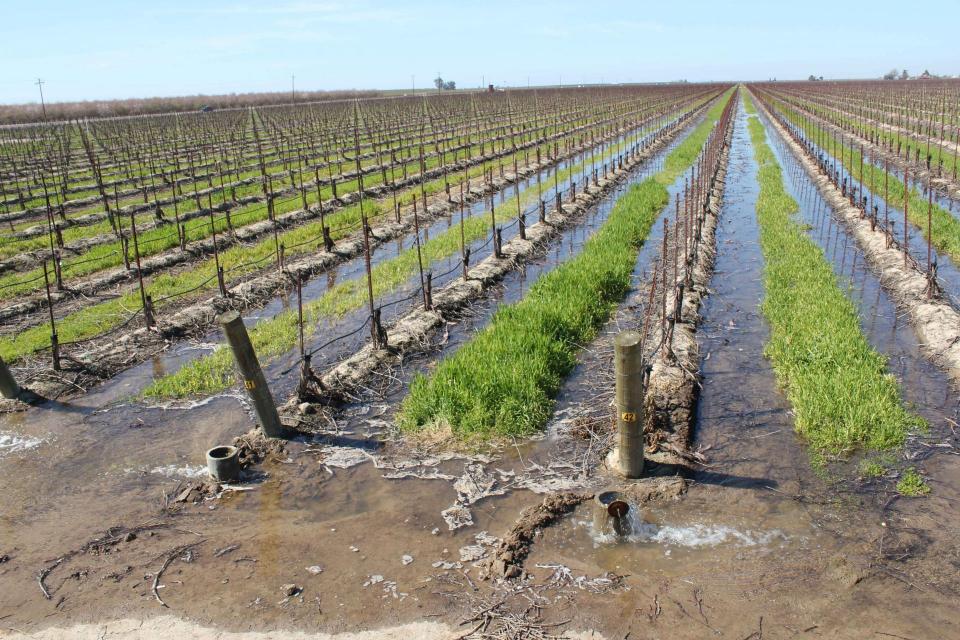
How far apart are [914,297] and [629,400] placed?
7.55 meters

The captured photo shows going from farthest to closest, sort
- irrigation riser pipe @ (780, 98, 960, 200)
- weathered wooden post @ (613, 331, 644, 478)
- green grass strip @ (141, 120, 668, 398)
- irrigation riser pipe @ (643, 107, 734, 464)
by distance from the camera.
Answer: irrigation riser pipe @ (780, 98, 960, 200) < green grass strip @ (141, 120, 668, 398) < irrigation riser pipe @ (643, 107, 734, 464) < weathered wooden post @ (613, 331, 644, 478)

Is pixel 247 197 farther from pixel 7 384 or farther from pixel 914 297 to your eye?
pixel 914 297

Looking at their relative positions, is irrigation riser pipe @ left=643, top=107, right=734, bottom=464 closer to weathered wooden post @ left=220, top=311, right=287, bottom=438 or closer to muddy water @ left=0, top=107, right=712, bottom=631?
muddy water @ left=0, top=107, right=712, bottom=631

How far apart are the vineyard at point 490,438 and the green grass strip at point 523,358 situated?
1.9 inches

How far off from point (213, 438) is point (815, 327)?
8358 millimetres

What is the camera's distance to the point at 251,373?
7.04 meters

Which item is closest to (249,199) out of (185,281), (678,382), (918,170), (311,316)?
(185,281)

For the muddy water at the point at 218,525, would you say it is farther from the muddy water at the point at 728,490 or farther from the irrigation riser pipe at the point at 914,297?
the irrigation riser pipe at the point at 914,297

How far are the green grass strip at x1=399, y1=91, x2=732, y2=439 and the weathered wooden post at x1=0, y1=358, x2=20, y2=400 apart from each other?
17.1 feet

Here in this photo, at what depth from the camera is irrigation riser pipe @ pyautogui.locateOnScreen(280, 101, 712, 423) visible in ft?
28.4

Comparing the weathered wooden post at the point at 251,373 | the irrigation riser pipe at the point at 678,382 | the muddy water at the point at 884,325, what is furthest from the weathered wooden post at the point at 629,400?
the weathered wooden post at the point at 251,373

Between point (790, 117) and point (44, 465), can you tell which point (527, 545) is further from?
point (790, 117)

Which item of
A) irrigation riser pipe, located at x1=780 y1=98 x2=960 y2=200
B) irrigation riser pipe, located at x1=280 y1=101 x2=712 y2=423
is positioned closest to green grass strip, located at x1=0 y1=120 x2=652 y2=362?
irrigation riser pipe, located at x1=280 y1=101 x2=712 y2=423

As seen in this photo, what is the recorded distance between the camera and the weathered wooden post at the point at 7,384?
859 centimetres
